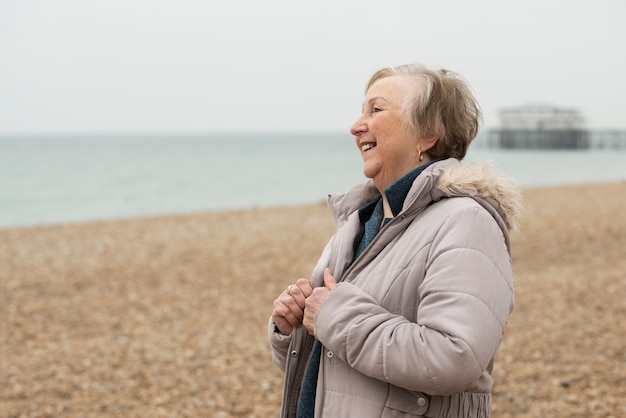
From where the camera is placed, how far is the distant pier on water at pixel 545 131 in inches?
3130

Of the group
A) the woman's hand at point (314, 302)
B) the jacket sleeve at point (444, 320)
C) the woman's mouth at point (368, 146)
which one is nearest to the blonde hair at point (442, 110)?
→ the woman's mouth at point (368, 146)

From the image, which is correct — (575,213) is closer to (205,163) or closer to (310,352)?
(310,352)

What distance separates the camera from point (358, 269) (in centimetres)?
199

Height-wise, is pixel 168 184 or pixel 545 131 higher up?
pixel 168 184

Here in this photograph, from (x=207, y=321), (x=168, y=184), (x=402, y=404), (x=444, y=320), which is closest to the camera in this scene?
(x=444, y=320)

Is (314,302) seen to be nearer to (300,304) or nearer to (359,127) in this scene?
(300,304)

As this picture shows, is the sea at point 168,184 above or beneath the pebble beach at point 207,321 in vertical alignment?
beneath

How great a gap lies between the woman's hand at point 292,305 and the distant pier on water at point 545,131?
82.3 m

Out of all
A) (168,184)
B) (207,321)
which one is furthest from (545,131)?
(207,321)

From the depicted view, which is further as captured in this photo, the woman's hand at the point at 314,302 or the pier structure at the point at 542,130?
the pier structure at the point at 542,130

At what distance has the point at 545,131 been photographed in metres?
81.6

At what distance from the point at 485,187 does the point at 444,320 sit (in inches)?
17.3

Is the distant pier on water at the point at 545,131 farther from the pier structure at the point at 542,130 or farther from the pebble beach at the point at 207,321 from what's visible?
the pebble beach at the point at 207,321

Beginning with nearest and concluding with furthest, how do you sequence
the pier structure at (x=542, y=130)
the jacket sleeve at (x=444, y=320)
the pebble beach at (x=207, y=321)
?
the jacket sleeve at (x=444, y=320) → the pebble beach at (x=207, y=321) → the pier structure at (x=542, y=130)
